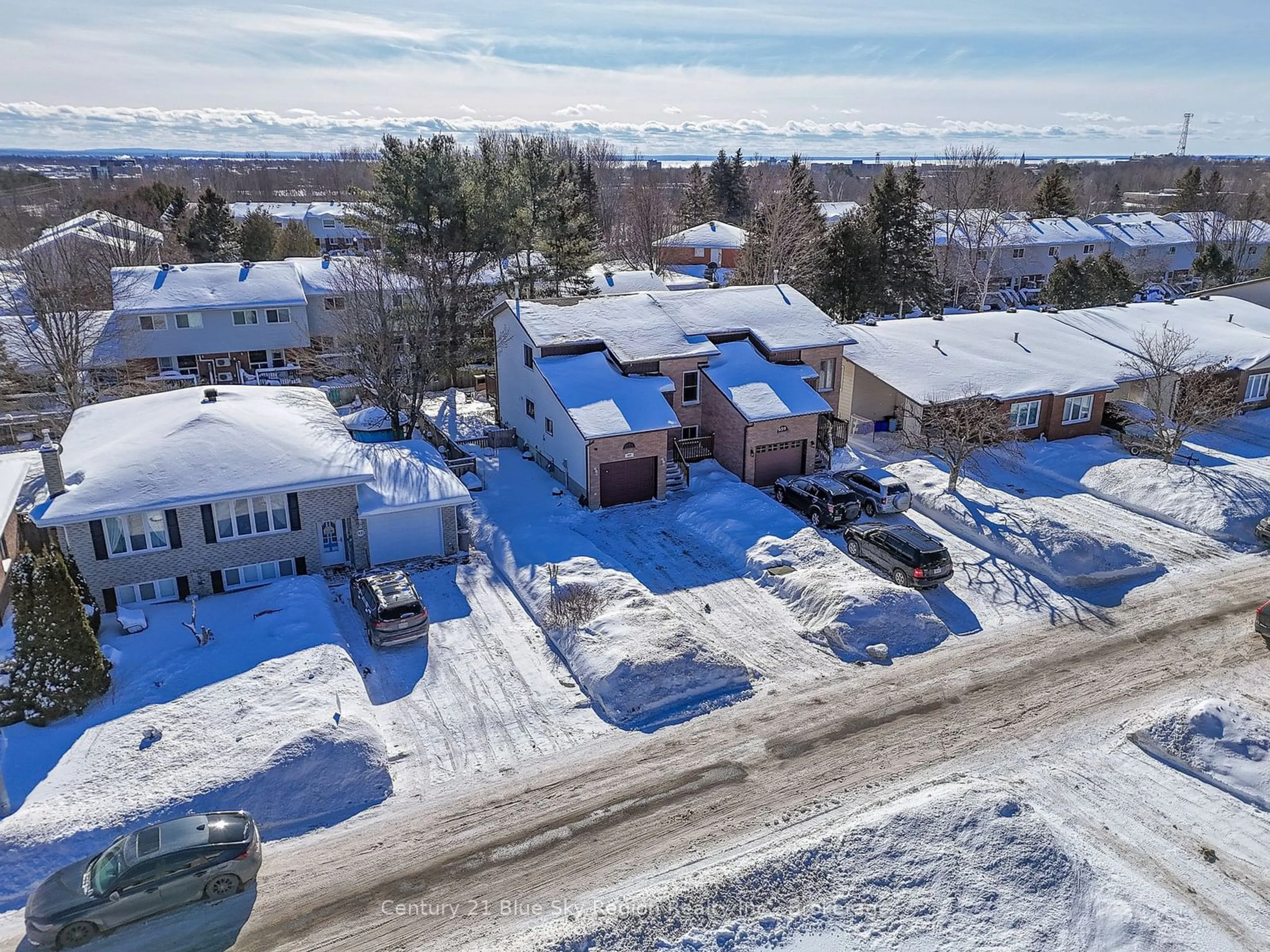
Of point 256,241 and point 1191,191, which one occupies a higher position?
point 1191,191

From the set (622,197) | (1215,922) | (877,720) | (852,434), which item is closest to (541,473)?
(852,434)

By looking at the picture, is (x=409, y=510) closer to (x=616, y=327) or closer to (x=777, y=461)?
(x=616, y=327)

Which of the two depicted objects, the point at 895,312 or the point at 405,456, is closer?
the point at 405,456

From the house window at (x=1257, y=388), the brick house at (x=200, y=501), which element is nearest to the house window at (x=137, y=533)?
the brick house at (x=200, y=501)

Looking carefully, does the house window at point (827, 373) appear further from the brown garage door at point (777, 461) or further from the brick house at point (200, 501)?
the brick house at point (200, 501)

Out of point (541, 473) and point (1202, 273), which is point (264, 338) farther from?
point (1202, 273)

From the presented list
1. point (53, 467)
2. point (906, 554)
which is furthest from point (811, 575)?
point (53, 467)
